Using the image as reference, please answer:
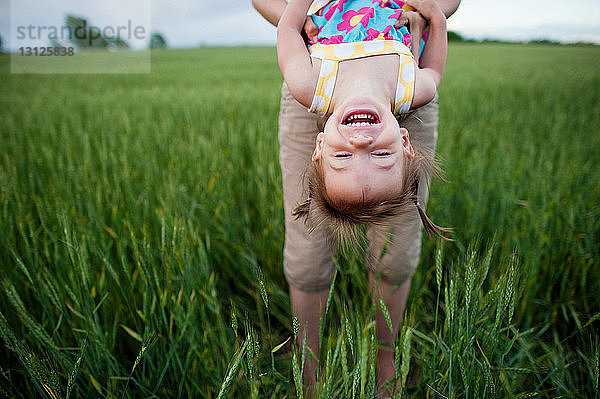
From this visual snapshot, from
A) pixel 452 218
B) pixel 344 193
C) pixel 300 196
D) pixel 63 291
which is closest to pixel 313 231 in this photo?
pixel 300 196

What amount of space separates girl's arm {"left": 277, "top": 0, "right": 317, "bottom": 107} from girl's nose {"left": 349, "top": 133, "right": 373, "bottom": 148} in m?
0.14

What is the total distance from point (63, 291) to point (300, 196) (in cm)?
81

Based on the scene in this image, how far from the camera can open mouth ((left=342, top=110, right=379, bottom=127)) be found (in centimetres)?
77

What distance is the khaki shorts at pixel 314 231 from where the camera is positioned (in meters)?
1.00

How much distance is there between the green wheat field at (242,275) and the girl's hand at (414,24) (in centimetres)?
44

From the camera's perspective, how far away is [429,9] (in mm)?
872

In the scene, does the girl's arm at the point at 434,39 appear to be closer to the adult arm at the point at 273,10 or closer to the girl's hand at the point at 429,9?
the girl's hand at the point at 429,9

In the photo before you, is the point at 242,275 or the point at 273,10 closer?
the point at 273,10

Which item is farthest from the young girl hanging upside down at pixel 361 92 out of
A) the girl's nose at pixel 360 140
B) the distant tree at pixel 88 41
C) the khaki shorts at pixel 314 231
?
the distant tree at pixel 88 41

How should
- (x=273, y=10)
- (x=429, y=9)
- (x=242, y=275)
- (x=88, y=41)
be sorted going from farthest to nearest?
1. (x=88, y=41)
2. (x=242, y=275)
3. (x=273, y=10)
4. (x=429, y=9)

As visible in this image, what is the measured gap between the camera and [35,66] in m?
8.11

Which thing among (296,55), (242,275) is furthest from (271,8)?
(242,275)

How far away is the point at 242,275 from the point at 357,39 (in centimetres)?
110

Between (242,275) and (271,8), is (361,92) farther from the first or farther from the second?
(242,275)
